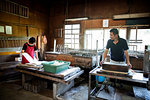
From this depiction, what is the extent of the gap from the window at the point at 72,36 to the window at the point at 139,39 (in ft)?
8.41

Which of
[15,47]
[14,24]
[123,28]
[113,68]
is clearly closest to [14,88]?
[15,47]

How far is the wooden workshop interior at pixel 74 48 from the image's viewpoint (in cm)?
279

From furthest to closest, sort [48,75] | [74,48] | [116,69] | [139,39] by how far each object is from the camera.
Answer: [74,48] → [139,39] → [48,75] → [116,69]

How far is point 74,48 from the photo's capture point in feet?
19.0

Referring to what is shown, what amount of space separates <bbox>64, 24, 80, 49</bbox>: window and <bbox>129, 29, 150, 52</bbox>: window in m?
2.56

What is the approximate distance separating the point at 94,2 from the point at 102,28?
136cm

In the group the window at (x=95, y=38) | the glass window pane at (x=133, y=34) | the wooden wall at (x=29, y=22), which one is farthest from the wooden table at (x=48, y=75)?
the glass window pane at (x=133, y=34)

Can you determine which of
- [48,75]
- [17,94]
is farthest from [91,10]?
[17,94]

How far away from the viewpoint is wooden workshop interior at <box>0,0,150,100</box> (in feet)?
9.16

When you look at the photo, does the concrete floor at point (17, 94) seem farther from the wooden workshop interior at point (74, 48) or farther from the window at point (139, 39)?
the window at point (139, 39)

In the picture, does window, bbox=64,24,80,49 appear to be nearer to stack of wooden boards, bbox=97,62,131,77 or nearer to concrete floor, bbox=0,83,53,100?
concrete floor, bbox=0,83,53,100

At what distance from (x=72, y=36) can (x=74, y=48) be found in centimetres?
67

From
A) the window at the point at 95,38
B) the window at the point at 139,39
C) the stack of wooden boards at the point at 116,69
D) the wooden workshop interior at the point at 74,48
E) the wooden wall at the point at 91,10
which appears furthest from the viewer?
Result: the window at the point at 95,38

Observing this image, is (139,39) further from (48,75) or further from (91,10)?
(48,75)
